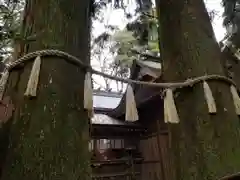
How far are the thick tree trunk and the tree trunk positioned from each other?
691 millimetres

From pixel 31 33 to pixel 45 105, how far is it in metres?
0.45

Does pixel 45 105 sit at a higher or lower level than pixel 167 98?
lower

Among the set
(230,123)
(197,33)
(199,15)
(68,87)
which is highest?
(199,15)

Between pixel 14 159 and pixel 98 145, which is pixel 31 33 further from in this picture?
pixel 98 145

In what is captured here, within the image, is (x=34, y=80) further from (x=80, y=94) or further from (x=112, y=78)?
(x=112, y=78)

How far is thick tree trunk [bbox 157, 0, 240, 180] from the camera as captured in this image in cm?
154

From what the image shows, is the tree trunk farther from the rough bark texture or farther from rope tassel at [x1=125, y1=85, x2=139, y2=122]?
the rough bark texture

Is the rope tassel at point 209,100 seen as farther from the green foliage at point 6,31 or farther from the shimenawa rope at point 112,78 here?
the green foliage at point 6,31

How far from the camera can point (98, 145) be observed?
548cm

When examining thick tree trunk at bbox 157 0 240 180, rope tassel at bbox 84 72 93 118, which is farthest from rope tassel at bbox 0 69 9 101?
thick tree trunk at bbox 157 0 240 180

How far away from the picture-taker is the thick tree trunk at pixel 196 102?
60.7 inches

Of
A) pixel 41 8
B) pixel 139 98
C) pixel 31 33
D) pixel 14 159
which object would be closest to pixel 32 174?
pixel 14 159

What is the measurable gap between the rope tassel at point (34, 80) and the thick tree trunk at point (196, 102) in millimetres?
962

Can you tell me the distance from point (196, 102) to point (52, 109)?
922 millimetres
